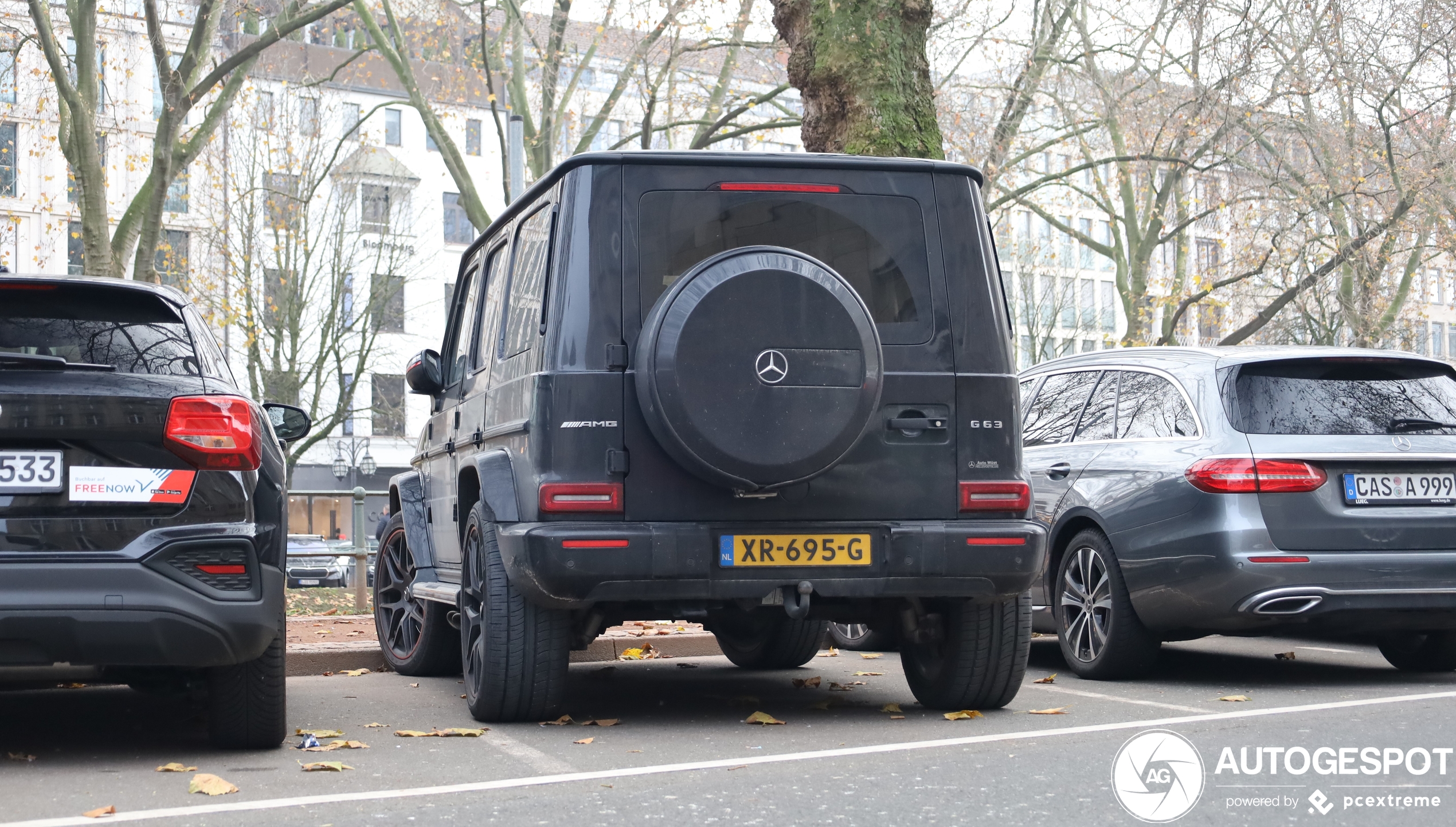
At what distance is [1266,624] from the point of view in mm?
7531

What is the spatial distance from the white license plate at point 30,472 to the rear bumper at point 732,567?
1.62 m

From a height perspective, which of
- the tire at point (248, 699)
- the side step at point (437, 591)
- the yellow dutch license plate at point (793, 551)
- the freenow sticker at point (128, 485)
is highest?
the freenow sticker at point (128, 485)

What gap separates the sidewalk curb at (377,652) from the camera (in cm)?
909

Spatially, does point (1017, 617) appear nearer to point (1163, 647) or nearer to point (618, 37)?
point (1163, 647)

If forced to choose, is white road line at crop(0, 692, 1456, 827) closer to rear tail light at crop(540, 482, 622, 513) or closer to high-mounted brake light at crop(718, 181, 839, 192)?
rear tail light at crop(540, 482, 622, 513)

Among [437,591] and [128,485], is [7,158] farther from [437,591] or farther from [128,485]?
[128,485]

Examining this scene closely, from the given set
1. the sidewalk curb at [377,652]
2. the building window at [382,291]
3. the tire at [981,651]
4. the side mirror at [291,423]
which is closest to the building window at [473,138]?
the building window at [382,291]

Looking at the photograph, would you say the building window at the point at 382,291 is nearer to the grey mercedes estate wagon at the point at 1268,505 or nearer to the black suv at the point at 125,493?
the grey mercedes estate wagon at the point at 1268,505

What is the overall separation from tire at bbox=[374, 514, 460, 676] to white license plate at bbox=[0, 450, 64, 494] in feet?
10.9

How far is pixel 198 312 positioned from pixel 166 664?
145 cm

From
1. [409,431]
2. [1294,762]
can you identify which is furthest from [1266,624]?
[409,431]

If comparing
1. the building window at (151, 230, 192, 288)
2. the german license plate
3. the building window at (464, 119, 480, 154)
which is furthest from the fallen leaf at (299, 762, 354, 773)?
the building window at (464, 119, 480, 154)

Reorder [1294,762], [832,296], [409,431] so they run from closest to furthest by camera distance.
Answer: [1294,762] → [832,296] → [409,431]

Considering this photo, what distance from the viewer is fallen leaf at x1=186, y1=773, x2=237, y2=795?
Answer: 4.95 m
